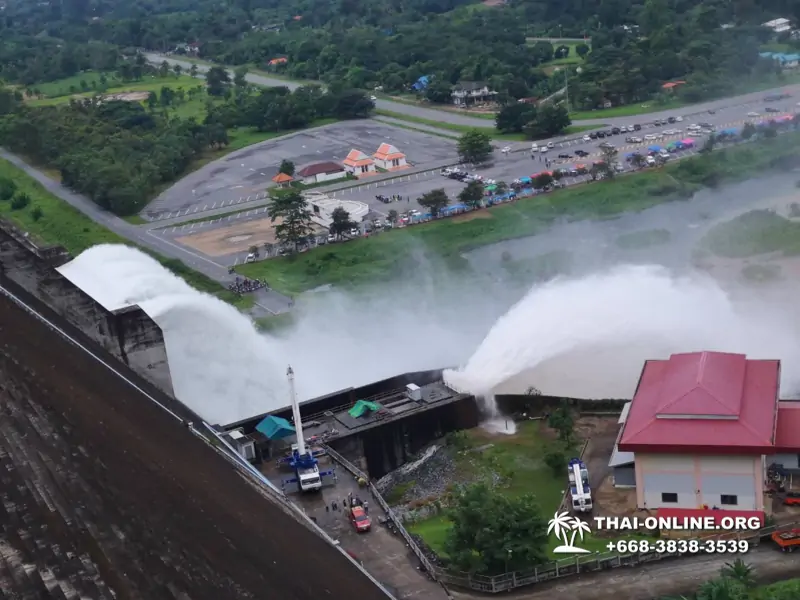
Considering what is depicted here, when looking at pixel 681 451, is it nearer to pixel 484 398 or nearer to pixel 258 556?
pixel 484 398

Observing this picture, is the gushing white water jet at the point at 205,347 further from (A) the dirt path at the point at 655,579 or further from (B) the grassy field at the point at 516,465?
(A) the dirt path at the point at 655,579

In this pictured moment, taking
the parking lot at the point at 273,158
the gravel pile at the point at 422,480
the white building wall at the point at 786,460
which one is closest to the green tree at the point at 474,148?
the parking lot at the point at 273,158

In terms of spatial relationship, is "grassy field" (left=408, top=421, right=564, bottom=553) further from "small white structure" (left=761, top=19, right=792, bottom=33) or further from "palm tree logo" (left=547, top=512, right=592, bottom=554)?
"small white structure" (left=761, top=19, right=792, bottom=33)

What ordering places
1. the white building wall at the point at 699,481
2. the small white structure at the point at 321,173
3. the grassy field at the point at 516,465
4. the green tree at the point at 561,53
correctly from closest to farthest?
the white building wall at the point at 699,481 < the grassy field at the point at 516,465 < the small white structure at the point at 321,173 < the green tree at the point at 561,53

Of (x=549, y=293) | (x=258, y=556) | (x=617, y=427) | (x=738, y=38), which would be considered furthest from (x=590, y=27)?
(x=258, y=556)

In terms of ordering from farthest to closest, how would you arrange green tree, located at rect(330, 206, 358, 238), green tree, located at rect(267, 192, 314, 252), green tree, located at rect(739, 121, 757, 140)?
green tree, located at rect(739, 121, 757, 140)
green tree, located at rect(330, 206, 358, 238)
green tree, located at rect(267, 192, 314, 252)

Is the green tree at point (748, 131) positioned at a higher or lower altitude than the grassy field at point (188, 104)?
lower

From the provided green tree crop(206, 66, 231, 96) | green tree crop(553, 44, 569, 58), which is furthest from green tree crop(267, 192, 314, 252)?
green tree crop(553, 44, 569, 58)
